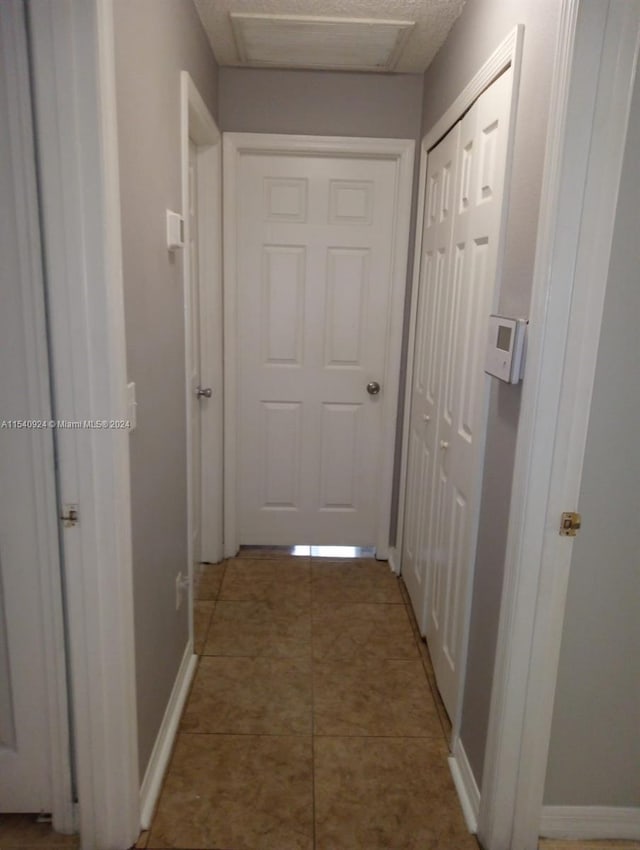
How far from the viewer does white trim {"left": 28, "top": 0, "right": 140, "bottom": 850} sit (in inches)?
44.9

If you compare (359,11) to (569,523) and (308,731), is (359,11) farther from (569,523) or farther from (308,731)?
(308,731)

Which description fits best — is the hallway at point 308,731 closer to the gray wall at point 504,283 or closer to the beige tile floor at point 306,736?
the beige tile floor at point 306,736

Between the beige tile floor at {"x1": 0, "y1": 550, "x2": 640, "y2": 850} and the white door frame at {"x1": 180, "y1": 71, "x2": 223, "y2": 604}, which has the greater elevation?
the white door frame at {"x1": 180, "y1": 71, "x2": 223, "y2": 604}

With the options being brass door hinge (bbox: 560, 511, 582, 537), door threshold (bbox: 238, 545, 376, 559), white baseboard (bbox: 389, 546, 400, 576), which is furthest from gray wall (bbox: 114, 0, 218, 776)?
white baseboard (bbox: 389, 546, 400, 576)

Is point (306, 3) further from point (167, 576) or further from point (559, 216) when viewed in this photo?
point (167, 576)

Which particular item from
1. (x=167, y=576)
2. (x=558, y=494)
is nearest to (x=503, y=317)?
(x=558, y=494)

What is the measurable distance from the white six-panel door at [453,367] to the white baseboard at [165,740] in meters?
0.90

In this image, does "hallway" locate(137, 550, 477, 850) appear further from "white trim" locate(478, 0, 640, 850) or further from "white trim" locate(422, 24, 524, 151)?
"white trim" locate(422, 24, 524, 151)

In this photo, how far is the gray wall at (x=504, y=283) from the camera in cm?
133

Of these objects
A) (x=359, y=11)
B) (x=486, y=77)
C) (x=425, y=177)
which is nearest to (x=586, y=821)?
(x=486, y=77)

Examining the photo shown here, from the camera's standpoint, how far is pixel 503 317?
1.48m

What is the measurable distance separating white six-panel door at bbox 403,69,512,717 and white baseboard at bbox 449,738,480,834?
0.14m

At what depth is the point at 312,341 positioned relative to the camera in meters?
3.00

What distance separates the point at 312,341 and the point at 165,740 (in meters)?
1.87
